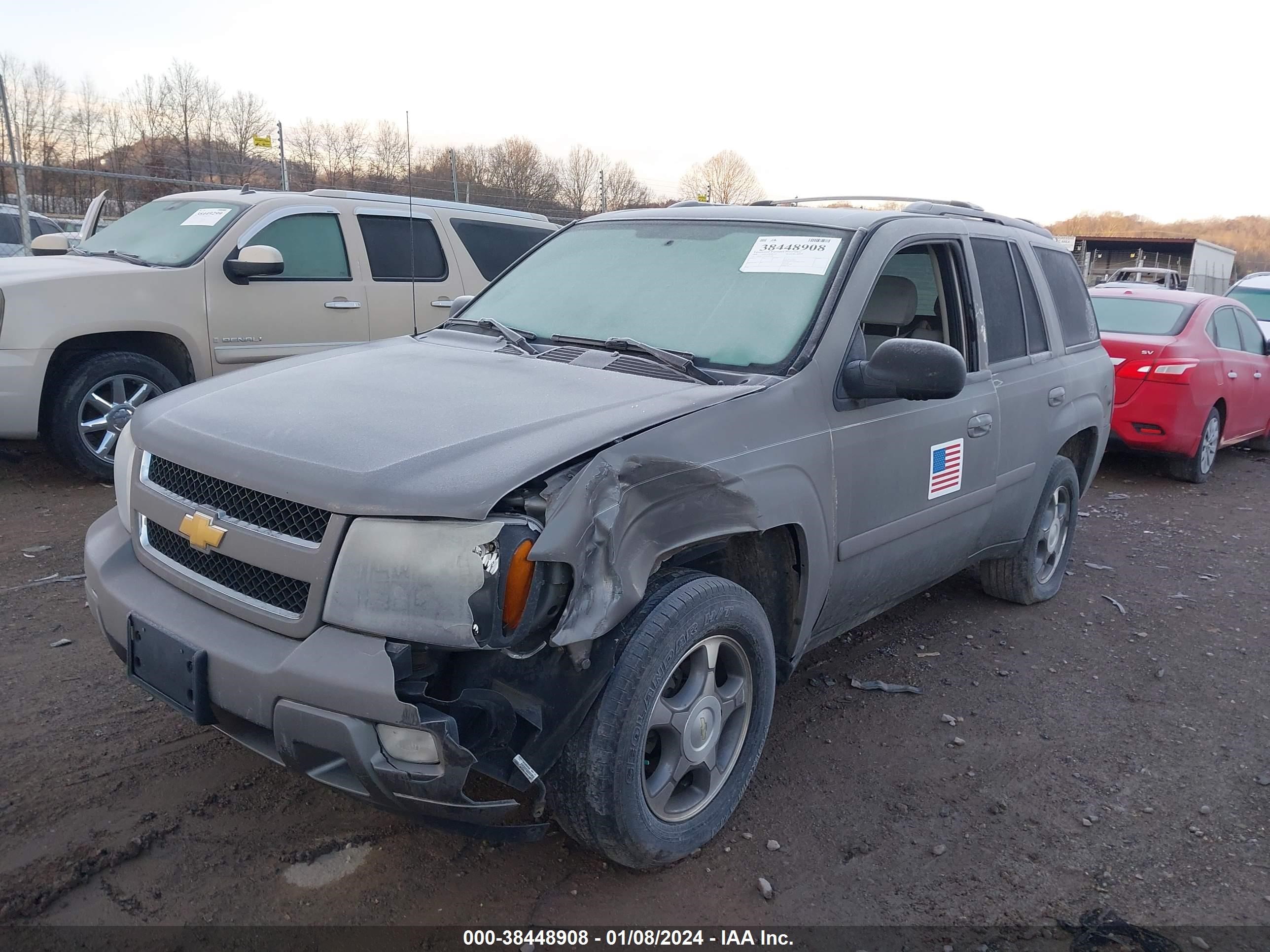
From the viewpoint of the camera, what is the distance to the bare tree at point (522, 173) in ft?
33.5

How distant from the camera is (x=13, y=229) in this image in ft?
44.5

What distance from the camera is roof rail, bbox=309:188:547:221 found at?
7453 millimetres

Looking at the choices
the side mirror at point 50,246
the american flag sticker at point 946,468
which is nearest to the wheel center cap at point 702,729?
the american flag sticker at point 946,468

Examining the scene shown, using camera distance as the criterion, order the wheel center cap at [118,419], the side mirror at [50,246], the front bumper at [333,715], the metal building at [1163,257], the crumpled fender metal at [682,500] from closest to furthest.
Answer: the front bumper at [333,715] < the crumpled fender metal at [682,500] < the wheel center cap at [118,419] < the side mirror at [50,246] < the metal building at [1163,257]

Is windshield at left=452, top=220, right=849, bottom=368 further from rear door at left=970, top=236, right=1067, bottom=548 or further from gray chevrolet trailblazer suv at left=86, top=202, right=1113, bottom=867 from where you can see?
rear door at left=970, top=236, right=1067, bottom=548

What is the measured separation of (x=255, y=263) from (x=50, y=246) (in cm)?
204

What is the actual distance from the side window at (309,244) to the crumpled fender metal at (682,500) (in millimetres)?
5078

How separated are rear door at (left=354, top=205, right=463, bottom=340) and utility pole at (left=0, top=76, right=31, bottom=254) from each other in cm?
705

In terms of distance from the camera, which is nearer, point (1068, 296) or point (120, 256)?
point (1068, 296)

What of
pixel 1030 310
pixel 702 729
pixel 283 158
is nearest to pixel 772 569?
pixel 702 729

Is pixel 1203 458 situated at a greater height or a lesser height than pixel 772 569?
lesser

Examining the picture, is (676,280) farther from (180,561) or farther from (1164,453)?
(1164,453)

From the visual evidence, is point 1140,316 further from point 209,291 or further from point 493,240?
point 209,291

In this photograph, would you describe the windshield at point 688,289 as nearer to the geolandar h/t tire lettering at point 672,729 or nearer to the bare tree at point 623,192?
the geolandar h/t tire lettering at point 672,729
